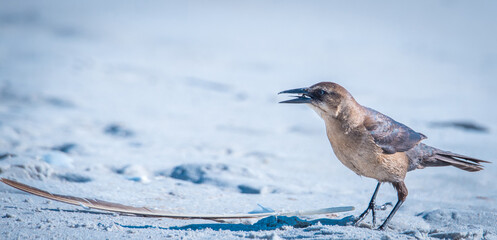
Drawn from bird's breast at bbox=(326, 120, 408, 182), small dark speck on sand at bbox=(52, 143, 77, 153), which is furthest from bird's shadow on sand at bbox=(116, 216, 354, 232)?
small dark speck on sand at bbox=(52, 143, 77, 153)

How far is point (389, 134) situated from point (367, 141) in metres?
0.21

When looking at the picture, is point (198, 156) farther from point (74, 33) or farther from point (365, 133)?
point (74, 33)

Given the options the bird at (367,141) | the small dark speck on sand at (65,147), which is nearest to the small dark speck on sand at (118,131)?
the small dark speck on sand at (65,147)

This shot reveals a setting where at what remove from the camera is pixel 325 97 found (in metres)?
3.93

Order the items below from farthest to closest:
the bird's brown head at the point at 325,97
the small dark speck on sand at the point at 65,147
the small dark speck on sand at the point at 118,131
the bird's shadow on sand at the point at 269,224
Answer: the small dark speck on sand at the point at 118,131 → the small dark speck on sand at the point at 65,147 → the bird's brown head at the point at 325,97 → the bird's shadow on sand at the point at 269,224

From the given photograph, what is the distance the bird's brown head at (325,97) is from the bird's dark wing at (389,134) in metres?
0.23

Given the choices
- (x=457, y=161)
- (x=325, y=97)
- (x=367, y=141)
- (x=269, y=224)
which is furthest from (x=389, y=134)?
(x=269, y=224)

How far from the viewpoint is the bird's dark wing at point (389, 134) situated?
150 inches

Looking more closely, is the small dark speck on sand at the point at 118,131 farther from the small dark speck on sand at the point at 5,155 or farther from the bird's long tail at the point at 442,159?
the bird's long tail at the point at 442,159

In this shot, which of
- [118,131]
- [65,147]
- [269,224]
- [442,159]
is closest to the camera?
[269,224]

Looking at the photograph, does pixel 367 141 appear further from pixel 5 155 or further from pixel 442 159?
pixel 5 155

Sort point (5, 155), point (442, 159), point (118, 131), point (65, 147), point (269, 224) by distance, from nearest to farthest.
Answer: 1. point (269, 224)
2. point (442, 159)
3. point (5, 155)
4. point (65, 147)
5. point (118, 131)

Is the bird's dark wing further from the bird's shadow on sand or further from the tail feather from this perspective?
the bird's shadow on sand

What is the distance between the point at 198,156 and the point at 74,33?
905 centimetres
